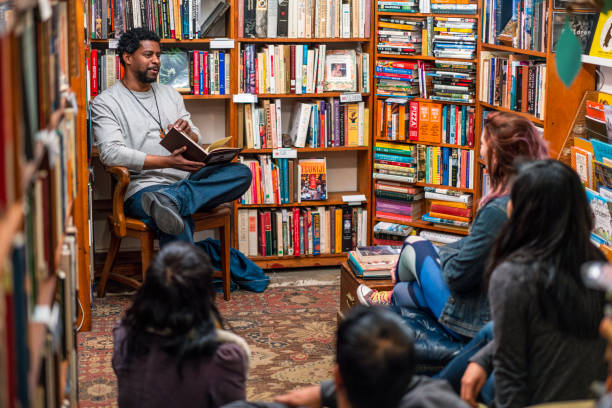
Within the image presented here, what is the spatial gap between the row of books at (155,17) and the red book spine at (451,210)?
5.38 feet

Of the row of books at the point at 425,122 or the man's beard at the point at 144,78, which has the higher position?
the man's beard at the point at 144,78

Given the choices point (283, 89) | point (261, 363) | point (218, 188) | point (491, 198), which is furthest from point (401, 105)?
point (491, 198)

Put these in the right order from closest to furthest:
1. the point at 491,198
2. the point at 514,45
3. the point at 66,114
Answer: the point at 66,114
the point at 491,198
the point at 514,45

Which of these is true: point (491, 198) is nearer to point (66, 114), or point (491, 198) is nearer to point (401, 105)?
point (66, 114)

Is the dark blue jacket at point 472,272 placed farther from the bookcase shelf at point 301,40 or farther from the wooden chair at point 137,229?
the bookcase shelf at point 301,40

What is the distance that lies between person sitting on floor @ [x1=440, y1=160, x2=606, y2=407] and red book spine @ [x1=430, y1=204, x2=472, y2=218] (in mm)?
2662

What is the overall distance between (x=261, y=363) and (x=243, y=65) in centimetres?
183

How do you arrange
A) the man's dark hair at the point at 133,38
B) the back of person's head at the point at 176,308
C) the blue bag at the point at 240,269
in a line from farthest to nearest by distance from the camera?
the blue bag at the point at 240,269
the man's dark hair at the point at 133,38
the back of person's head at the point at 176,308

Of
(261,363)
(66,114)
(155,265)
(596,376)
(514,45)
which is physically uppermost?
(514,45)

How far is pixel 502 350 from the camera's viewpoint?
1.89 meters

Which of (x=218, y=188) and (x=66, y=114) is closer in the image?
(x=66, y=114)

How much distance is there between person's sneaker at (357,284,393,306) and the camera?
3133 millimetres

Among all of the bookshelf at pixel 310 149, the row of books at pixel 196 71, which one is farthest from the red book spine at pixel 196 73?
the bookshelf at pixel 310 149

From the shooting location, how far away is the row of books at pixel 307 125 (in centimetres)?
457
